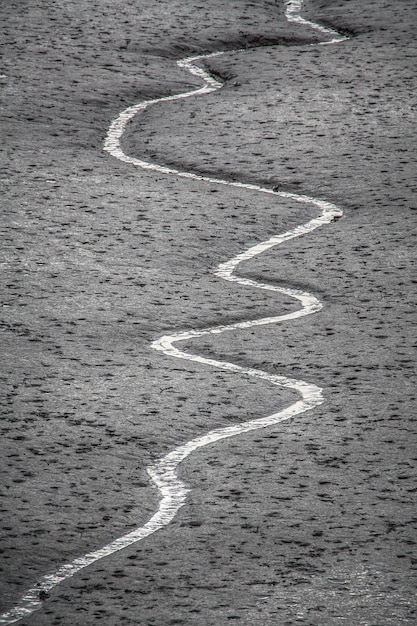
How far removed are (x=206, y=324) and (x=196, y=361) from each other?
0.31 m

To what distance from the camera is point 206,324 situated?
434 cm

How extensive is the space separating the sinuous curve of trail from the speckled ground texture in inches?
1.6

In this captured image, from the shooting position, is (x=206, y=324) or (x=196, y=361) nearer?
(x=196, y=361)

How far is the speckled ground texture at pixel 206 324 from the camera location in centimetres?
291

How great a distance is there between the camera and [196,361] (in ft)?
13.3

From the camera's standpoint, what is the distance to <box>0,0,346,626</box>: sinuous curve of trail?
2889mm

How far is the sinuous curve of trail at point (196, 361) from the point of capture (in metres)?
2.89

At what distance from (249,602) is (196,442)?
0.86 m

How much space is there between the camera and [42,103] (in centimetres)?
672

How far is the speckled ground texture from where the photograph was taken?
291cm

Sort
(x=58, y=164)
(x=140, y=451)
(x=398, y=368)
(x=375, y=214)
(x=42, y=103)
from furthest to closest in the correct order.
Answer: (x=42, y=103), (x=58, y=164), (x=375, y=214), (x=398, y=368), (x=140, y=451)

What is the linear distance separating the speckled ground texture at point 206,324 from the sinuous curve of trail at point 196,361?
0.04 m

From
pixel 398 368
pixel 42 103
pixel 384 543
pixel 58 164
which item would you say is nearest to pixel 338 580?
pixel 384 543

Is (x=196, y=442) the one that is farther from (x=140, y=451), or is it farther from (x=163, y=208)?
(x=163, y=208)
